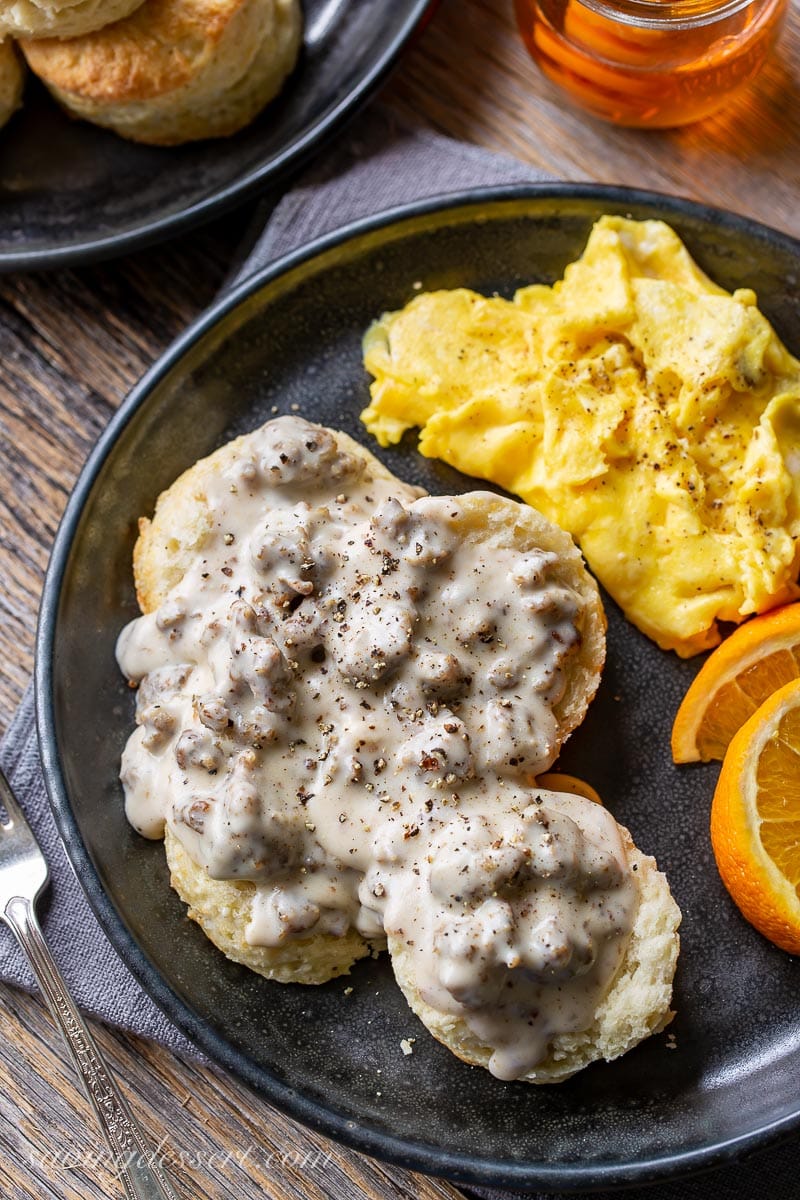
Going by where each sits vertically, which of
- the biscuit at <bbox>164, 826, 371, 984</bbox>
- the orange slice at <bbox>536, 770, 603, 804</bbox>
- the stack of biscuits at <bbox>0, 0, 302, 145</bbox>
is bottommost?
the orange slice at <bbox>536, 770, 603, 804</bbox>

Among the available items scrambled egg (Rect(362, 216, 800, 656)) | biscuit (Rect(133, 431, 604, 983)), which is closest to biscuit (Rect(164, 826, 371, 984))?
biscuit (Rect(133, 431, 604, 983))

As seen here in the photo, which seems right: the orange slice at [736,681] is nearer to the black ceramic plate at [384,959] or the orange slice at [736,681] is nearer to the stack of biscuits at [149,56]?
the black ceramic plate at [384,959]

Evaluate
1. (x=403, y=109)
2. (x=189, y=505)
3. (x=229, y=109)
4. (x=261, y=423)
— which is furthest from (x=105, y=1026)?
(x=403, y=109)

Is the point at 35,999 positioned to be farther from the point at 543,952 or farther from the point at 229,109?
the point at 229,109

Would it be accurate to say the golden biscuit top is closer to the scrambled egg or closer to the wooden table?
the wooden table

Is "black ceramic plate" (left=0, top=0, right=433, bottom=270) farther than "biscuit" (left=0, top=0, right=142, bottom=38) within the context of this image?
Yes

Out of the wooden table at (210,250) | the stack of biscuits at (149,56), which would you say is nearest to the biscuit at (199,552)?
the wooden table at (210,250)

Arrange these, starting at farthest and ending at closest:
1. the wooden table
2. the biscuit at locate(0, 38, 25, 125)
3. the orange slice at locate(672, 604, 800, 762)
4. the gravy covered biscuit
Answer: the wooden table < the biscuit at locate(0, 38, 25, 125) < the orange slice at locate(672, 604, 800, 762) < the gravy covered biscuit
